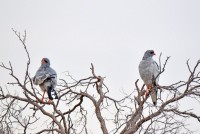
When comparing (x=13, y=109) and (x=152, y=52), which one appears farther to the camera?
(x=152, y=52)

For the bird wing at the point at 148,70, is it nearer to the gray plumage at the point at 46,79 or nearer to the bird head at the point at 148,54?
the bird head at the point at 148,54

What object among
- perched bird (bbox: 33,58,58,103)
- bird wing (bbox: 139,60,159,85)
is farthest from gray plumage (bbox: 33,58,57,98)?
bird wing (bbox: 139,60,159,85)

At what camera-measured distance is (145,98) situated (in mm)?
6824

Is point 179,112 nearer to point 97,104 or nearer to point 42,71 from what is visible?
point 97,104

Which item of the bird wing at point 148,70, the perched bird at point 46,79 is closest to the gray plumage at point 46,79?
the perched bird at point 46,79

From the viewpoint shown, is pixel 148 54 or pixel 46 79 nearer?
pixel 46 79

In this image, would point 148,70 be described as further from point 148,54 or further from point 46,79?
point 46,79

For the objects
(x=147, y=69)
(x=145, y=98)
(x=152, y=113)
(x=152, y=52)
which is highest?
(x=152, y=52)

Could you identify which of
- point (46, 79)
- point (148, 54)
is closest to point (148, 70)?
point (148, 54)

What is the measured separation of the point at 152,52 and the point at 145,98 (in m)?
2.65

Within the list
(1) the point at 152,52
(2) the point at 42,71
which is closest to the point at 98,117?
(2) the point at 42,71

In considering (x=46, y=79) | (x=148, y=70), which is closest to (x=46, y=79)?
(x=46, y=79)

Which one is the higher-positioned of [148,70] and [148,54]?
[148,54]

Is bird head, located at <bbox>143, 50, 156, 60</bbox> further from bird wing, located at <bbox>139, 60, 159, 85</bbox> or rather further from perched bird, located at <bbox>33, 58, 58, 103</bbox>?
perched bird, located at <bbox>33, 58, 58, 103</bbox>
